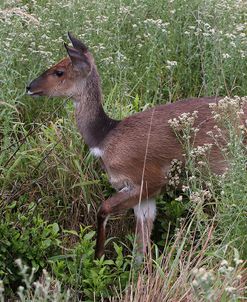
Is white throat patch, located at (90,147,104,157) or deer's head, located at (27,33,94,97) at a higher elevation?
deer's head, located at (27,33,94,97)

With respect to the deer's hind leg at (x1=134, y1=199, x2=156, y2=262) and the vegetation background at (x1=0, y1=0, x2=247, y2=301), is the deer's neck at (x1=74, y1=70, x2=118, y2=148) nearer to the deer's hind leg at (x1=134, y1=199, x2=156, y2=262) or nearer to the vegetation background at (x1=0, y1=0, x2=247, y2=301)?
the vegetation background at (x1=0, y1=0, x2=247, y2=301)

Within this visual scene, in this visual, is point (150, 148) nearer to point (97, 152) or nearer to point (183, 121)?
point (97, 152)

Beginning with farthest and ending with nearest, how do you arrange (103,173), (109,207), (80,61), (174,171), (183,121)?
(103,173) → (80,61) → (174,171) → (109,207) → (183,121)

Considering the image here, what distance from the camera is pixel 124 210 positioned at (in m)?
5.83

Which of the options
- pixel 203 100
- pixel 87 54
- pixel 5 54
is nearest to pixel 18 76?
pixel 5 54

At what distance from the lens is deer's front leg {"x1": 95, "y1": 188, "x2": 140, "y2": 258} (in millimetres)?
5742

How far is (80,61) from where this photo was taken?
6.14 metres

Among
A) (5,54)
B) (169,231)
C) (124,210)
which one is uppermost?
(5,54)

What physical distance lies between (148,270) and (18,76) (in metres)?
2.70

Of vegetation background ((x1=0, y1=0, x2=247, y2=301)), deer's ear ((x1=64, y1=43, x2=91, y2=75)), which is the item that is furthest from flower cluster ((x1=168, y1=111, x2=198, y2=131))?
deer's ear ((x1=64, y1=43, x2=91, y2=75))

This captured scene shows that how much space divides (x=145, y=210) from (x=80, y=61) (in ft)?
3.70

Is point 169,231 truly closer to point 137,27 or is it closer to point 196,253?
point 196,253

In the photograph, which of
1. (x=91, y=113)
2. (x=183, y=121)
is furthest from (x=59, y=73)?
(x=183, y=121)

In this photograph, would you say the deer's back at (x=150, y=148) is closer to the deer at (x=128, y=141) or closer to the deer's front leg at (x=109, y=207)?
the deer at (x=128, y=141)
